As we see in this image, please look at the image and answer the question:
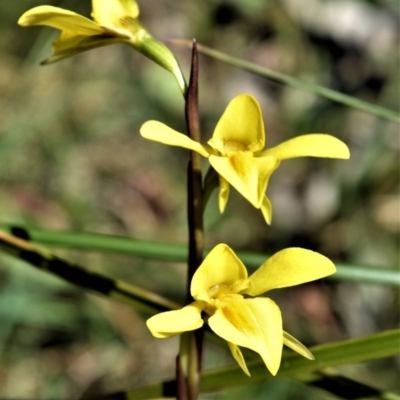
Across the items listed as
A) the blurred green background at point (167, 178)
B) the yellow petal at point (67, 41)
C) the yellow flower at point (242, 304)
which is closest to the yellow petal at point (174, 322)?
the yellow flower at point (242, 304)

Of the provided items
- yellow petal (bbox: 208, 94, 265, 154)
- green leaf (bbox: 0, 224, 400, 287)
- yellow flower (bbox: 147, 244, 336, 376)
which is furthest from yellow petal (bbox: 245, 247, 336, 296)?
green leaf (bbox: 0, 224, 400, 287)

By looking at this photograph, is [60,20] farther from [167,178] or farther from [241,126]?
[167,178]

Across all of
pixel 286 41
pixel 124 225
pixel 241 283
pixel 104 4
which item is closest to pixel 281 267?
pixel 241 283

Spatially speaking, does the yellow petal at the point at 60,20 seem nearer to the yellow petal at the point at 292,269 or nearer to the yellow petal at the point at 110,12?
the yellow petal at the point at 110,12

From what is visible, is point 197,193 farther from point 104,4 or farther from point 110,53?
point 110,53

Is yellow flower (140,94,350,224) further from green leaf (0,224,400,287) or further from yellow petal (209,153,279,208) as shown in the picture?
green leaf (0,224,400,287)

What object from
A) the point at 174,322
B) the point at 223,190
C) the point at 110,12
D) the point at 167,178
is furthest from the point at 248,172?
the point at 167,178
